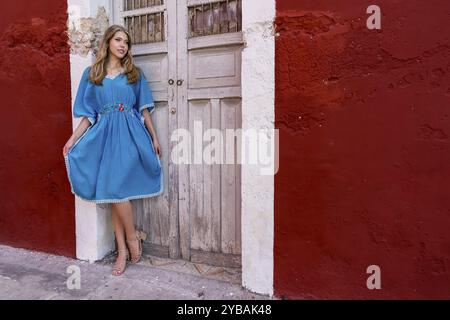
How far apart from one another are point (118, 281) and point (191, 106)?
4.69ft

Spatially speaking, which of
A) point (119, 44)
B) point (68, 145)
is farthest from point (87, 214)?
point (119, 44)

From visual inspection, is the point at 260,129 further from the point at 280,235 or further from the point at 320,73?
the point at 280,235

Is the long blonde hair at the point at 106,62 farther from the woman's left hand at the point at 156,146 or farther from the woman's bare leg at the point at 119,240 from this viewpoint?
the woman's bare leg at the point at 119,240

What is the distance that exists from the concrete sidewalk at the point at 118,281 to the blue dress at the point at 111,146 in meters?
0.60

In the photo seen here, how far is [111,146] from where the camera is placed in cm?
290

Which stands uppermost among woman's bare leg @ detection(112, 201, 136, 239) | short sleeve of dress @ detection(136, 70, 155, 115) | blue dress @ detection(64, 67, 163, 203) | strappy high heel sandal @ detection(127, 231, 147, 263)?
short sleeve of dress @ detection(136, 70, 155, 115)

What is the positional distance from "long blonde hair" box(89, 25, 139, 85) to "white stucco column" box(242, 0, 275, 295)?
930 mm

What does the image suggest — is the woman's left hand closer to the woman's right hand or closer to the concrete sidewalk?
the woman's right hand

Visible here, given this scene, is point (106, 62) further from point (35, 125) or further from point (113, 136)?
point (35, 125)

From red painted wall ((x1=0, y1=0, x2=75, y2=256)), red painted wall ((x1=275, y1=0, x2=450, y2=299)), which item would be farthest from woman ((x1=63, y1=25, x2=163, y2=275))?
red painted wall ((x1=275, y1=0, x2=450, y2=299))

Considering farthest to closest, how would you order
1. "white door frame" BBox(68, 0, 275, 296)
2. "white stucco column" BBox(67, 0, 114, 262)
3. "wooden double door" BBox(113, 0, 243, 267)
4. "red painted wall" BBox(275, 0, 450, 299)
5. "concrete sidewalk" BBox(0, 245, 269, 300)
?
1. "white stucco column" BBox(67, 0, 114, 262)
2. "wooden double door" BBox(113, 0, 243, 267)
3. "concrete sidewalk" BBox(0, 245, 269, 300)
4. "white door frame" BBox(68, 0, 275, 296)
5. "red painted wall" BBox(275, 0, 450, 299)

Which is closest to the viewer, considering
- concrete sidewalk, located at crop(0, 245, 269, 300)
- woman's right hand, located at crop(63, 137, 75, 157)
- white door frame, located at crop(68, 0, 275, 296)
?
white door frame, located at crop(68, 0, 275, 296)

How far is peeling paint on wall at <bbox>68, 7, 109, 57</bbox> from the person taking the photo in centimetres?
306
